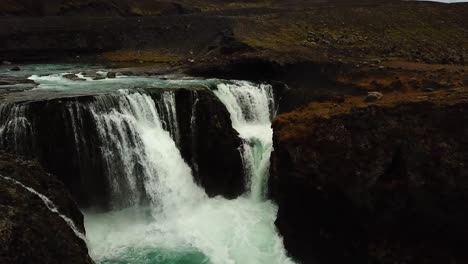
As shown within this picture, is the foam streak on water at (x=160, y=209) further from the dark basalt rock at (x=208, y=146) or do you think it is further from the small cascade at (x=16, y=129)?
the small cascade at (x=16, y=129)

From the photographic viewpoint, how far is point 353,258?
22.0 metres

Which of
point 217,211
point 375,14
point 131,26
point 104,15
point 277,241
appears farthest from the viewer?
point 104,15

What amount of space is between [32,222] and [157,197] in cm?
1099

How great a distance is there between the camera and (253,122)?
33.5 m

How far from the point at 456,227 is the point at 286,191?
852cm

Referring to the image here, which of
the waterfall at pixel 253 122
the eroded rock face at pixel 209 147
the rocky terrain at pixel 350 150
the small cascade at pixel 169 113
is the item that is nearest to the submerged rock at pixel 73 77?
the rocky terrain at pixel 350 150

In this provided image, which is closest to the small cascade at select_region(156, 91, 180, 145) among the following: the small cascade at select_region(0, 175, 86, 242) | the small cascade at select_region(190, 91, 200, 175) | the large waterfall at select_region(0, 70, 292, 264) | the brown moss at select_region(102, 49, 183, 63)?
the large waterfall at select_region(0, 70, 292, 264)

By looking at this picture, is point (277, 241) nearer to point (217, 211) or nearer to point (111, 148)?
point (217, 211)

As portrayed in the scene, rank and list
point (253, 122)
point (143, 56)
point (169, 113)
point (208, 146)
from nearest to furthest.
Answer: point (169, 113) → point (208, 146) → point (253, 122) → point (143, 56)

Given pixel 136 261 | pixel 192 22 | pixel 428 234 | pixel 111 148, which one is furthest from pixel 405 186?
pixel 192 22

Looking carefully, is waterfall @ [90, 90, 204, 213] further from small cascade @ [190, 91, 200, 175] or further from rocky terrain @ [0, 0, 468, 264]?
rocky terrain @ [0, 0, 468, 264]

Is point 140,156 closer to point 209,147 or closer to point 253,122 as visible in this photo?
point 209,147

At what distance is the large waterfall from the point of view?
22328 mm

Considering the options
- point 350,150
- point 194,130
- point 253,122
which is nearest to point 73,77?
point 194,130
